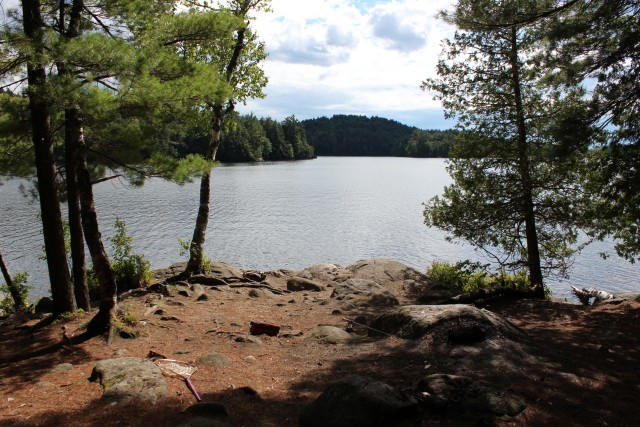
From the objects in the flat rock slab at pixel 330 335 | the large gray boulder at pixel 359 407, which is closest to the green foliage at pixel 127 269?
the flat rock slab at pixel 330 335

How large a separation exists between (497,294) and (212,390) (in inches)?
361

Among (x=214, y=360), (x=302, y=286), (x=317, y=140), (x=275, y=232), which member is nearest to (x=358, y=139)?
(x=317, y=140)

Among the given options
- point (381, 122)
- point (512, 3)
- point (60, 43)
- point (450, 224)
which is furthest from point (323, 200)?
point (381, 122)

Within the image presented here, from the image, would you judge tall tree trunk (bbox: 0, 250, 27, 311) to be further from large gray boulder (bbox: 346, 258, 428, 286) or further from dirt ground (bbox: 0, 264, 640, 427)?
large gray boulder (bbox: 346, 258, 428, 286)

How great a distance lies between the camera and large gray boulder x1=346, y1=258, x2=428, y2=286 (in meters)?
17.1

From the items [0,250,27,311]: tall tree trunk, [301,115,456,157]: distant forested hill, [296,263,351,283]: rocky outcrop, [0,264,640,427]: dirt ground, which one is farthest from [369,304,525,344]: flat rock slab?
[301,115,456,157]: distant forested hill

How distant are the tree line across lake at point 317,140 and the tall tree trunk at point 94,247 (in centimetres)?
739

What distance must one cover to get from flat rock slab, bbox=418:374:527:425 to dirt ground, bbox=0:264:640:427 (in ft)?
0.35

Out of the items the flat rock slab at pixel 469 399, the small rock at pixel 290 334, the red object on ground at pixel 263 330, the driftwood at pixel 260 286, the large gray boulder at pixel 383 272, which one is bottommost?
the large gray boulder at pixel 383 272

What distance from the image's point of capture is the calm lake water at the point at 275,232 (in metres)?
21.1

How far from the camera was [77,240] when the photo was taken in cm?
930

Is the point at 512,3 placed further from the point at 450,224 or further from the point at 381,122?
the point at 381,122

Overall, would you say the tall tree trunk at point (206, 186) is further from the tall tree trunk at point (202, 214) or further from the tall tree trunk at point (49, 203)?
the tall tree trunk at point (49, 203)

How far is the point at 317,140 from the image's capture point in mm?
189375
